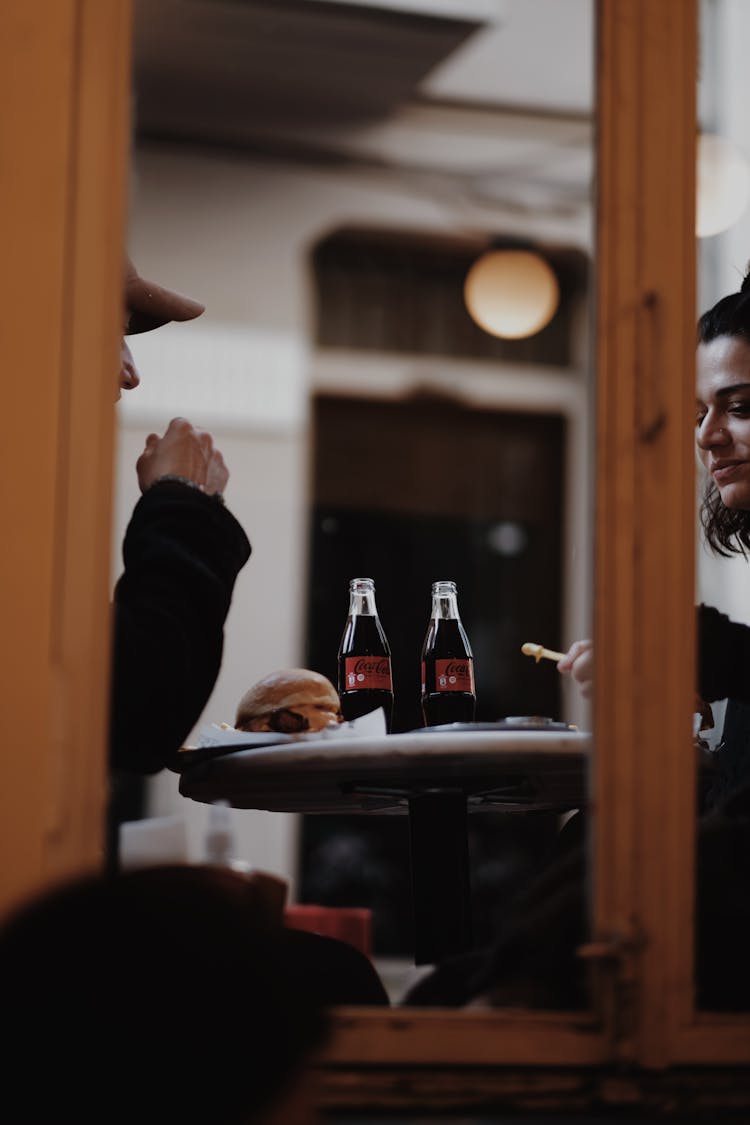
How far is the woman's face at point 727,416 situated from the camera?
209 centimetres

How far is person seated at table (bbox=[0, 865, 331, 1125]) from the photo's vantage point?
67 cm

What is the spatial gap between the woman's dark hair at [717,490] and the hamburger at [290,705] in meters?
0.70

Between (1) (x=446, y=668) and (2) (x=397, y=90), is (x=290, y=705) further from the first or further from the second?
(2) (x=397, y=90)

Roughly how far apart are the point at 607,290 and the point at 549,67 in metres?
4.69

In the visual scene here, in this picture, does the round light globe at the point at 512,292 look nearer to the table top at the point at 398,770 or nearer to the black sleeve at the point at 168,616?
the table top at the point at 398,770

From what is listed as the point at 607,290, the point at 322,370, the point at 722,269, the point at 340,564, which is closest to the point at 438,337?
the point at 322,370

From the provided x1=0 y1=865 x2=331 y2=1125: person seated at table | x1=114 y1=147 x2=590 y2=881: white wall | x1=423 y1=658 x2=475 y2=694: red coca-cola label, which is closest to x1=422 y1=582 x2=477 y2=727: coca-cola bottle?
x1=423 y1=658 x2=475 y2=694: red coca-cola label

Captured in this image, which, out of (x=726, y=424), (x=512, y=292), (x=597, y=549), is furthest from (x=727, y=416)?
(x=512, y=292)

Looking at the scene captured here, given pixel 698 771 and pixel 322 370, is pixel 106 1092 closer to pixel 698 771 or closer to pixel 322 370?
pixel 698 771

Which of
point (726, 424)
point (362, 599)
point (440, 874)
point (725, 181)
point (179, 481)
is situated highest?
point (725, 181)

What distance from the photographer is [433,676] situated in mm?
2090

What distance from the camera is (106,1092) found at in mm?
663

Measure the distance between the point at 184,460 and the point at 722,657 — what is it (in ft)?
1.97

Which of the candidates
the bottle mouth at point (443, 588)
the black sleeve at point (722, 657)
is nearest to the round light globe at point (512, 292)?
the bottle mouth at point (443, 588)
